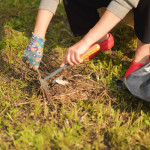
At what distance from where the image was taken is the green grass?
125cm

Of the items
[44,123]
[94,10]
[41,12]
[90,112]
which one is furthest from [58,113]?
[94,10]

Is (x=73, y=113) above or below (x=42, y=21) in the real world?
below

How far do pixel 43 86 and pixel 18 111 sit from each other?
0.81 feet

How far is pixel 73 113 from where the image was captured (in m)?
1.41

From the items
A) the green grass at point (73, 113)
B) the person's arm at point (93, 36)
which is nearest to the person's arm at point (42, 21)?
the person's arm at point (93, 36)

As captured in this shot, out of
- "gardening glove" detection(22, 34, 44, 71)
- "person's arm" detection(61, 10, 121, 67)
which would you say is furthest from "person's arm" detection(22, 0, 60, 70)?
"person's arm" detection(61, 10, 121, 67)

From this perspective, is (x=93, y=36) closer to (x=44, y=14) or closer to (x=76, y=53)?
(x=76, y=53)

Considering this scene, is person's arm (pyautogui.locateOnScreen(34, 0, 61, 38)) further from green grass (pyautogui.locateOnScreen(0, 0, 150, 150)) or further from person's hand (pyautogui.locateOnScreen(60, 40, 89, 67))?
green grass (pyautogui.locateOnScreen(0, 0, 150, 150))

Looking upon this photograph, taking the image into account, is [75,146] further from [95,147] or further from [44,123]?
[44,123]

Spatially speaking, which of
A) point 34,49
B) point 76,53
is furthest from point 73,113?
point 34,49

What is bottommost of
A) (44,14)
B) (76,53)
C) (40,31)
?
(76,53)

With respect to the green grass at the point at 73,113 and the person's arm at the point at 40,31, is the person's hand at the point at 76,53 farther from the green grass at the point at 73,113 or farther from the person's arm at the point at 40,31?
the green grass at the point at 73,113

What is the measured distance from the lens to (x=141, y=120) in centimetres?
136

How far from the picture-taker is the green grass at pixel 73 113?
125 centimetres
